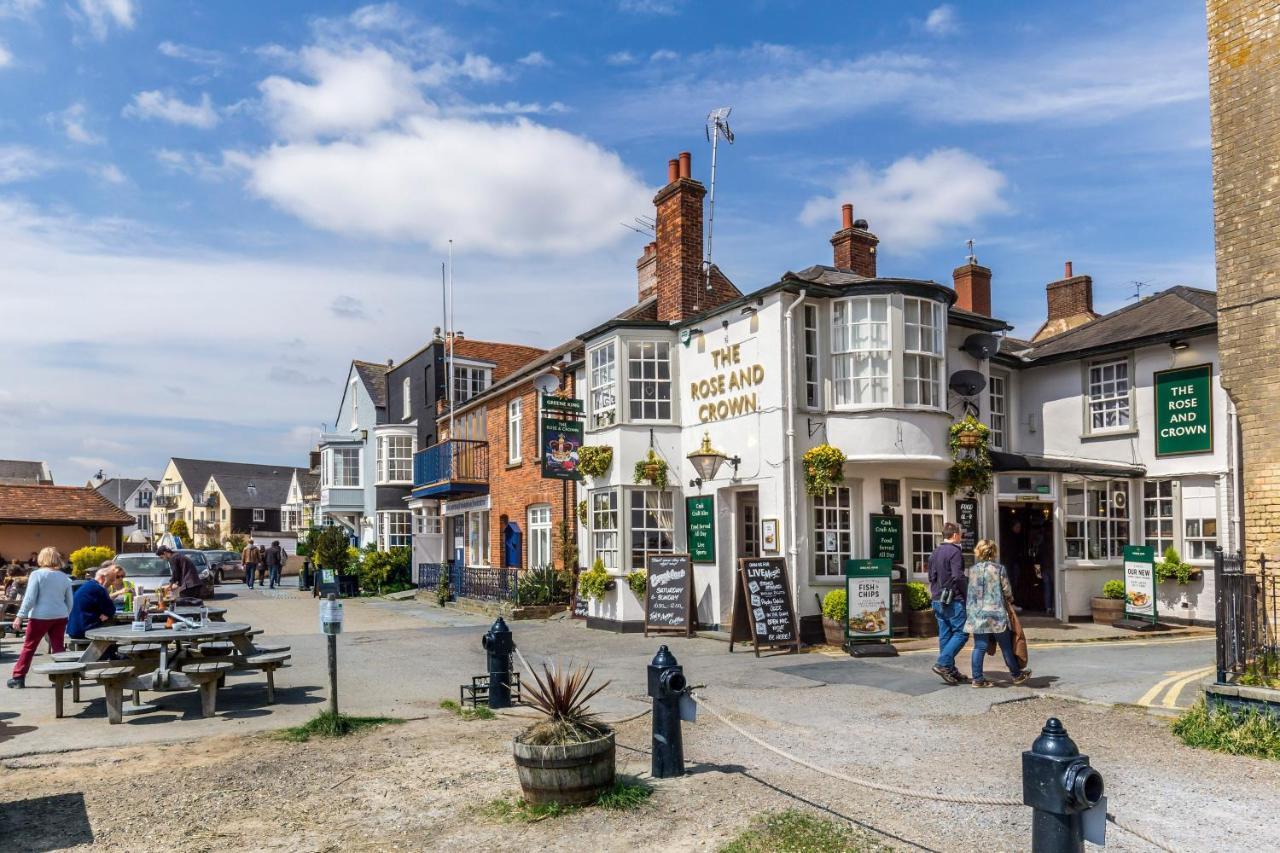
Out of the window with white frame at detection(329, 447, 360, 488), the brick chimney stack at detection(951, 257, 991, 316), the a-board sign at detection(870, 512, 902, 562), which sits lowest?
the a-board sign at detection(870, 512, 902, 562)

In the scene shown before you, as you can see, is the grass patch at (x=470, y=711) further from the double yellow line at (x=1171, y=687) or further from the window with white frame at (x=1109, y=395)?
the window with white frame at (x=1109, y=395)

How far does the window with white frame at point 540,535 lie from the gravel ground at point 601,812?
1285 centimetres

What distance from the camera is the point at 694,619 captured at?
53.9ft

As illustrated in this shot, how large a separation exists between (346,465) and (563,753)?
3473 cm

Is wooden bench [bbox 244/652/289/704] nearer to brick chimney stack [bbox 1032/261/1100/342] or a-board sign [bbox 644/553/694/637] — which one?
a-board sign [bbox 644/553/694/637]

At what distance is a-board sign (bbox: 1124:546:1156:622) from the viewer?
665 inches

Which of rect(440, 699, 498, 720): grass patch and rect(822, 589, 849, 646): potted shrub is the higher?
rect(822, 589, 849, 646): potted shrub

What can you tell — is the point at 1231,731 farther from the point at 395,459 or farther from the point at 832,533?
the point at 395,459

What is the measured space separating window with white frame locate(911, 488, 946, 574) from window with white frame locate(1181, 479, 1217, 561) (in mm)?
5212

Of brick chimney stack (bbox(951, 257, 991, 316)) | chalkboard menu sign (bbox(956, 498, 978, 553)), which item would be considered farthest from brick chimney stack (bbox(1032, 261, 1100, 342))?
chalkboard menu sign (bbox(956, 498, 978, 553))

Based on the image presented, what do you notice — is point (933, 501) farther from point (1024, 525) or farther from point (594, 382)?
point (594, 382)

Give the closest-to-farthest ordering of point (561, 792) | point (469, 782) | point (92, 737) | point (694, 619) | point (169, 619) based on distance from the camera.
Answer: point (561, 792)
point (469, 782)
point (92, 737)
point (169, 619)
point (694, 619)

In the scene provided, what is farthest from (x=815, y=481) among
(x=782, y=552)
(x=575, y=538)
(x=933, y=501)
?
(x=575, y=538)

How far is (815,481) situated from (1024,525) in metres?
6.01
